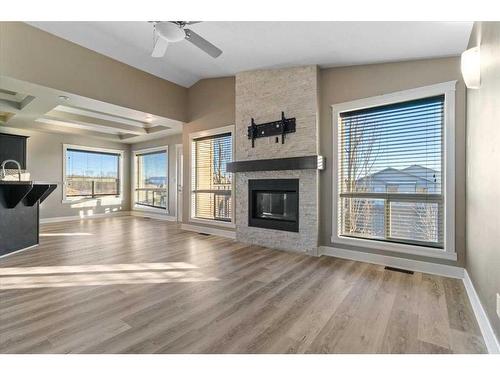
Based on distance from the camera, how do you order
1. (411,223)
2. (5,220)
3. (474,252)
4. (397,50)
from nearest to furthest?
(474,252)
(397,50)
(411,223)
(5,220)

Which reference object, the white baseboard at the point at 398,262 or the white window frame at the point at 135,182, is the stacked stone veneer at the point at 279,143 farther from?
the white window frame at the point at 135,182

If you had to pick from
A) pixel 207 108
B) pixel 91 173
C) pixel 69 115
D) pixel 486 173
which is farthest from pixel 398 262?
pixel 91 173

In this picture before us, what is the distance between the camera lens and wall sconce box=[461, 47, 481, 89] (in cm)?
198

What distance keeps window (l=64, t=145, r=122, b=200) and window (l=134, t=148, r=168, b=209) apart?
2.05ft

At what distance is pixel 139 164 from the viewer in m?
8.38

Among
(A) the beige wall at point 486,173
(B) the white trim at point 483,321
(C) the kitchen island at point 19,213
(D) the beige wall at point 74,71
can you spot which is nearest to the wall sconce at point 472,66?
(A) the beige wall at point 486,173

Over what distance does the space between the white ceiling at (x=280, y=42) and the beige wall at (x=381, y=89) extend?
0.13 metres

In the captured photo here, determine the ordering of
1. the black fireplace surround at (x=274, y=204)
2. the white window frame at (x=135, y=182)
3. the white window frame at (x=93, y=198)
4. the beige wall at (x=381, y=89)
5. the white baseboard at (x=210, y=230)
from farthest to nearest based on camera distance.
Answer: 1. the white window frame at (x=135, y=182)
2. the white window frame at (x=93, y=198)
3. the white baseboard at (x=210, y=230)
4. the black fireplace surround at (x=274, y=204)
5. the beige wall at (x=381, y=89)

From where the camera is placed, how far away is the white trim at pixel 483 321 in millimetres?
1493

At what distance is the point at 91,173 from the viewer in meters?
7.65

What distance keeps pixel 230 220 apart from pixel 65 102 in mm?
3480
